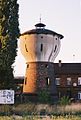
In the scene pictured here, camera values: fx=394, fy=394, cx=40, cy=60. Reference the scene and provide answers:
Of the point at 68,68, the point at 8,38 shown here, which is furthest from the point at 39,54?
the point at 8,38

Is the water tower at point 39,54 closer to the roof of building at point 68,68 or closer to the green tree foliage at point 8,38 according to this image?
the roof of building at point 68,68

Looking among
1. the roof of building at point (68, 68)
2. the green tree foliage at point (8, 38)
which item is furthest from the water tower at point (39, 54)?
the green tree foliage at point (8, 38)

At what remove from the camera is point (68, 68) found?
224 feet

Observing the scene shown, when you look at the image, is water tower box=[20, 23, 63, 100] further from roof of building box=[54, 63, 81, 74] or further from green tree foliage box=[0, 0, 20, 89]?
green tree foliage box=[0, 0, 20, 89]

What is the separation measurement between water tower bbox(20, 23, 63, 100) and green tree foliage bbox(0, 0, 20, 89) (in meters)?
16.6

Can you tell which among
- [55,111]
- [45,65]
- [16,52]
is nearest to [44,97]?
[45,65]

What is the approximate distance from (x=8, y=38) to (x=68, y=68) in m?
35.1

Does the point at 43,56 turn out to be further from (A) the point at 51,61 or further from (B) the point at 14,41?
(B) the point at 14,41

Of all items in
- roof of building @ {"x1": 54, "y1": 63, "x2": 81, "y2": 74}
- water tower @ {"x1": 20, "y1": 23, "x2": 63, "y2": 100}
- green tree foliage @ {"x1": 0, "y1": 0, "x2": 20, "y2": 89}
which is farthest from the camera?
roof of building @ {"x1": 54, "y1": 63, "x2": 81, "y2": 74}

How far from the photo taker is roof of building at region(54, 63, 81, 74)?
6731cm

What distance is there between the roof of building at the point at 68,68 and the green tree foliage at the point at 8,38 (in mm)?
32379

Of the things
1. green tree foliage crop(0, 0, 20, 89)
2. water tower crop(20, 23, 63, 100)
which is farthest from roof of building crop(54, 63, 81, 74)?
green tree foliage crop(0, 0, 20, 89)

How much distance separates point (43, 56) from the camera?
52719 millimetres

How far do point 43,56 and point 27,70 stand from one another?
3472 millimetres
